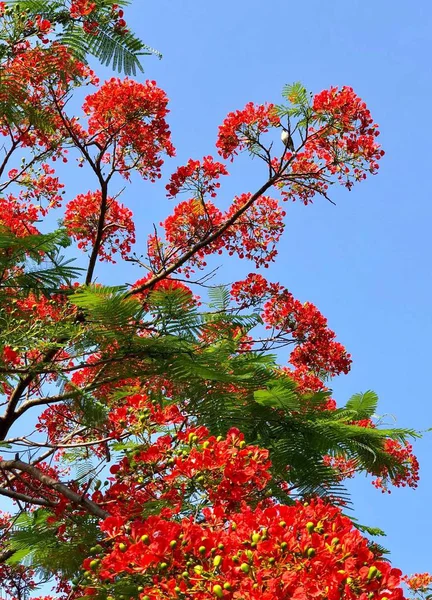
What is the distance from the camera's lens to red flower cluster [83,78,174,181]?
242 inches

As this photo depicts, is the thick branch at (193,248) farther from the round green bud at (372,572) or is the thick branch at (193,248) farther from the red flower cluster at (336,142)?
the round green bud at (372,572)

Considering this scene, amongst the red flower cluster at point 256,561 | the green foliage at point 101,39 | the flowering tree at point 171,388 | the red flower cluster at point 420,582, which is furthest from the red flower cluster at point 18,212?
the red flower cluster at point 420,582

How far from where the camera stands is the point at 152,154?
6.47 meters

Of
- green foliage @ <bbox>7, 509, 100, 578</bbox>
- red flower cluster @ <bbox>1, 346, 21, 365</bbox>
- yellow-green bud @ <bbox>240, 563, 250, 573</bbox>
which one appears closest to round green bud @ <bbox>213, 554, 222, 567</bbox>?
yellow-green bud @ <bbox>240, 563, 250, 573</bbox>

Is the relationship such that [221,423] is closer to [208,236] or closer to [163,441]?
[163,441]

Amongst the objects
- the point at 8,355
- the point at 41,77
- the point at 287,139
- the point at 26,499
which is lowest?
the point at 26,499

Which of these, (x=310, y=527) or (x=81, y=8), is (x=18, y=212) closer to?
(x=81, y=8)

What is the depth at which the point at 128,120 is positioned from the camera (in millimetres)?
6238

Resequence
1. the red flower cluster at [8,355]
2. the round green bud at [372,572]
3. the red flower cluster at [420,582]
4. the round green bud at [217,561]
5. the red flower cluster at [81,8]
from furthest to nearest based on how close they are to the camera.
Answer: the red flower cluster at [420,582] → the red flower cluster at [81,8] → the red flower cluster at [8,355] → the round green bud at [217,561] → the round green bud at [372,572]

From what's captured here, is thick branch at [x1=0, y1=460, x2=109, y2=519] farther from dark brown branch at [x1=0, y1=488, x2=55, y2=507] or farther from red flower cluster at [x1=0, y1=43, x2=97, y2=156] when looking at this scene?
red flower cluster at [x1=0, y1=43, x2=97, y2=156]

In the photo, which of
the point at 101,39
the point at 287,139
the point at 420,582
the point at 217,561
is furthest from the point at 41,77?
the point at 420,582

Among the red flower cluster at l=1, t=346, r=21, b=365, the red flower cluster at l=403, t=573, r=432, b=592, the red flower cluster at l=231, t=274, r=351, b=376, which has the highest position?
the red flower cluster at l=231, t=274, r=351, b=376

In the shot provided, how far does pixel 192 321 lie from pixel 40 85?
3492 millimetres

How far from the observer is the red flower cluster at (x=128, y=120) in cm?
614
